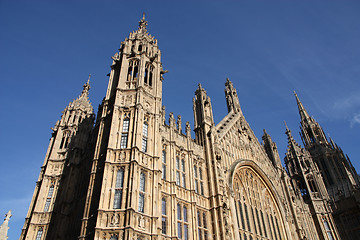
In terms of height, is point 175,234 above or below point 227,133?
below

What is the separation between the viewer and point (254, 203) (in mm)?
30953

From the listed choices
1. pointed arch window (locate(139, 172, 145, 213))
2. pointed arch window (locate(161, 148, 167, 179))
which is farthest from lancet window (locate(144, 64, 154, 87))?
pointed arch window (locate(139, 172, 145, 213))

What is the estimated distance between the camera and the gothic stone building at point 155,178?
62.6ft

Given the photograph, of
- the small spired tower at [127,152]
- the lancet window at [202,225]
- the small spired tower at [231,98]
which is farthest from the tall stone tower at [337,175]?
the small spired tower at [127,152]

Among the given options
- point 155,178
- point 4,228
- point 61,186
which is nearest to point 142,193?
point 155,178

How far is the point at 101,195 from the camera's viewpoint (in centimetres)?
1819

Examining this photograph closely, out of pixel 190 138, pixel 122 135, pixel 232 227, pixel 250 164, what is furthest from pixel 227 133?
pixel 122 135

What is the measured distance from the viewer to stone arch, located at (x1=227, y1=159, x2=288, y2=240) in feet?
91.2

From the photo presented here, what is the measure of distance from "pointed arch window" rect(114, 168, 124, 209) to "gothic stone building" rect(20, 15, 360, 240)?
6cm

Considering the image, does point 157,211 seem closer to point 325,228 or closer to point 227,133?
point 227,133

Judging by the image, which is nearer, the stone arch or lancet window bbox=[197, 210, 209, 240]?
lancet window bbox=[197, 210, 209, 240]

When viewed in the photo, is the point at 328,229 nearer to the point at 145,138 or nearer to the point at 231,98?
the point at 231,98

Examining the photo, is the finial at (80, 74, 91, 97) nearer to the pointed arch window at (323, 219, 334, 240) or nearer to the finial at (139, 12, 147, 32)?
the finial at (139, 12, 147, 32)

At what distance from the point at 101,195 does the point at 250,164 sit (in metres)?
19.8
